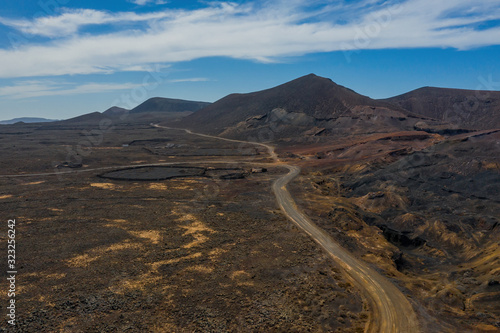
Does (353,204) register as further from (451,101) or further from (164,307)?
(451,101)

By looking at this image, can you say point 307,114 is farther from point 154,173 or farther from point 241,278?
point 241,278

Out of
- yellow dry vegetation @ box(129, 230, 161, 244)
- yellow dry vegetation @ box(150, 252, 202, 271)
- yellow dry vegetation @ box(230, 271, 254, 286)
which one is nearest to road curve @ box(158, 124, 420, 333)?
yellow dry vegetation @ box(230, 271, 254, 286)

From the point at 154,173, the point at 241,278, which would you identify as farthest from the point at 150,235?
the point at 154,173

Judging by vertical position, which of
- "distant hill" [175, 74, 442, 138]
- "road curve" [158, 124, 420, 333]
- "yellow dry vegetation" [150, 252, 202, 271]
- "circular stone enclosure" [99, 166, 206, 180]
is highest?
"distant hill" [175, 74, 442, 138]

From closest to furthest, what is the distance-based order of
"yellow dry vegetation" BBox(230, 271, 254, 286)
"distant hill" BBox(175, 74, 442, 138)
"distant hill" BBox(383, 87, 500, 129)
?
"yellow dry vegetation" BBox(230, 271, 254, 286)
"distant hill" BBox(175, 74, 442, 138)
"distant hill" BBox(383, 87, 500, 129)

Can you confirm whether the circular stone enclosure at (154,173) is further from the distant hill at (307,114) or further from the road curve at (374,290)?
the distant hill at (307,114)

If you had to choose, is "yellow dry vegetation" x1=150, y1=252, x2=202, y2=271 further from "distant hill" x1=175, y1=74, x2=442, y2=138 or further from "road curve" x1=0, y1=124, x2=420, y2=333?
"distant hill" x1=175, y1=74, x2=442, y2=138
